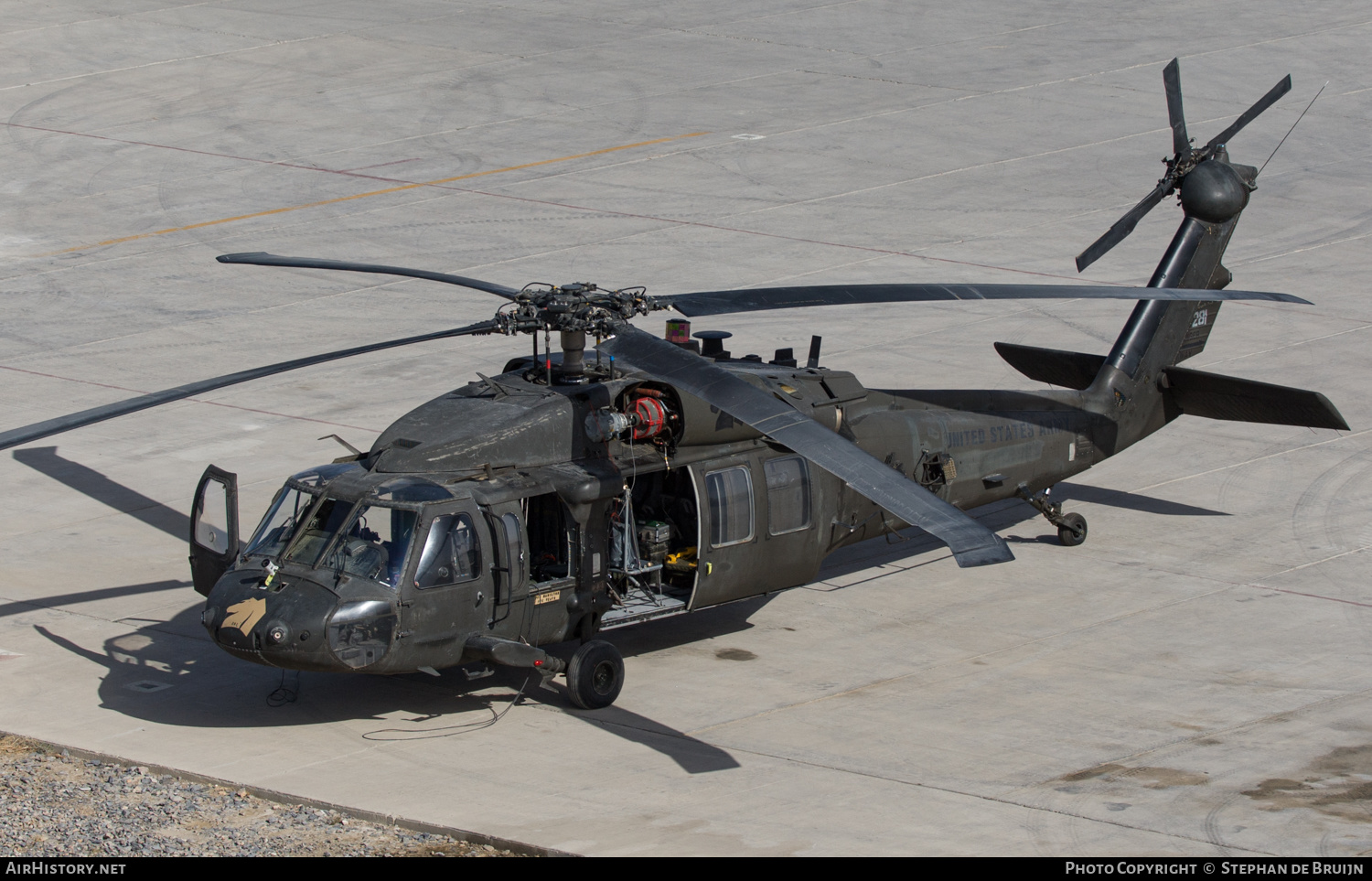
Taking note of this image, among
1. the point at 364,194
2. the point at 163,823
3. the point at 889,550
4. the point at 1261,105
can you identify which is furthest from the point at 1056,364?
the point at 364,194

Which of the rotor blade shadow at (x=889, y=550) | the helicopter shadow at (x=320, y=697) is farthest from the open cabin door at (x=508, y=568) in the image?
the rotor blade shadow at (x=889, y=550)

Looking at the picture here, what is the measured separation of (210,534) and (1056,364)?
1013 cm

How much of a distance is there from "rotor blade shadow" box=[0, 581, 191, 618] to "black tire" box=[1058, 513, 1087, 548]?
368 inches

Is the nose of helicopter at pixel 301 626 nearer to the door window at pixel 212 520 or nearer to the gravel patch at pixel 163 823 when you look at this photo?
the gravel patch at pixel 163 823

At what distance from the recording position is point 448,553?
44.5ft

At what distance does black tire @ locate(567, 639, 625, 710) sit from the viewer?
14.2m

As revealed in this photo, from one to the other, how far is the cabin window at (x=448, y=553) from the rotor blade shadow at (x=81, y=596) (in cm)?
486

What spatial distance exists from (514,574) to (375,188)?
2175cm

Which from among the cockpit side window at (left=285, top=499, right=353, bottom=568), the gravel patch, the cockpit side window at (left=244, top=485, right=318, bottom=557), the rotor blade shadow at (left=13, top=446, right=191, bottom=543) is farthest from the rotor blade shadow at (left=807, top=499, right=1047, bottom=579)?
the rotor blade shadow at (left=13, top=446, right=191, bottom=543)

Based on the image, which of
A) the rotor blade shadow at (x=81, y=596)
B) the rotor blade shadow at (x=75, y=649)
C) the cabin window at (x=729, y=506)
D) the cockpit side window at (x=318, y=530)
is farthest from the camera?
the rotor blade shadow at (x=81, y=596)

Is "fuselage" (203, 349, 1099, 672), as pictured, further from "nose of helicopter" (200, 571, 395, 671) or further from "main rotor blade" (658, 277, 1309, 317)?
"main rotor blade" (658, 277, 1309, 317)

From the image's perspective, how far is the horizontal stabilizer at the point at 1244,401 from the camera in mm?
18188

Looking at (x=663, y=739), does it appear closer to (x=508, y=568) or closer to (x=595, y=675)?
(x=595, y=675)

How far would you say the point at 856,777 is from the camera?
12992 millimetres
